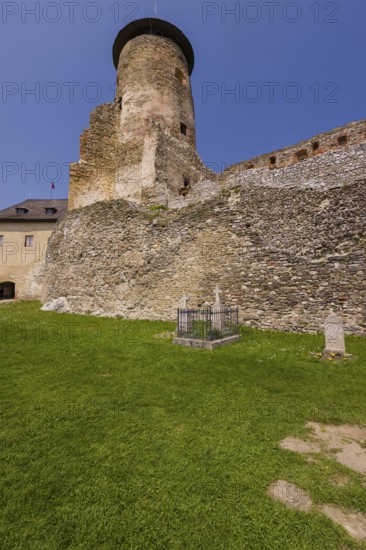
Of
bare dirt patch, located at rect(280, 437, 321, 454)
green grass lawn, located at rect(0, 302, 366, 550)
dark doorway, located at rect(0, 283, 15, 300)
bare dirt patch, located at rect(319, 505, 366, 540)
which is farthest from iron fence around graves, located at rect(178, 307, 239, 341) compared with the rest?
dark doorway, located at rect(0, 283, 15, 300)

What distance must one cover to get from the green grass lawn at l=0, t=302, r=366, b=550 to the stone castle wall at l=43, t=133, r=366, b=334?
331cm

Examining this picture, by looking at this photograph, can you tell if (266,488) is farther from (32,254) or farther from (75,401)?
(32,254)

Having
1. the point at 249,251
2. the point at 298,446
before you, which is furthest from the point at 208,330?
the point at 298,446

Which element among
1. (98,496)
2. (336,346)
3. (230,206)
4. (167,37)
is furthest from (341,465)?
(167,37)

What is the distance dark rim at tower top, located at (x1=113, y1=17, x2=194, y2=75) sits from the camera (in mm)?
23877

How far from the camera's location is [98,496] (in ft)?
9.68

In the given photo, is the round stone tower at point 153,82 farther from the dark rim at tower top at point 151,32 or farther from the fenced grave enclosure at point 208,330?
the fenced grave enclosure at point 208,330

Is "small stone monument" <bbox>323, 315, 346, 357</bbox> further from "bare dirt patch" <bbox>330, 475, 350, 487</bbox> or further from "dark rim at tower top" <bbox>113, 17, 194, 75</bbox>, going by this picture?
"dark rim at tower top" <bbox>113, 17, 194, 75</bbox>

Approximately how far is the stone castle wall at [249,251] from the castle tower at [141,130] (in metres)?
5.43

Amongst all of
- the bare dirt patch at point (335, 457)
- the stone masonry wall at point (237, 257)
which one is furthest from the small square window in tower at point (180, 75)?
the bare dirt patch at point (335, 457)

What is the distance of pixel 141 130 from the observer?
2216 centimetres

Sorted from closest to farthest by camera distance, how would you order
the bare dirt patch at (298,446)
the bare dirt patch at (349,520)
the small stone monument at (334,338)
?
the bare dirt patch at (349,520) < the bare dirt patch at (298,446) < the small stone monument at (334,338)

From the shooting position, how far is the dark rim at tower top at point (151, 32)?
23877 millimetres

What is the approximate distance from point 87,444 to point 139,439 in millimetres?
707
